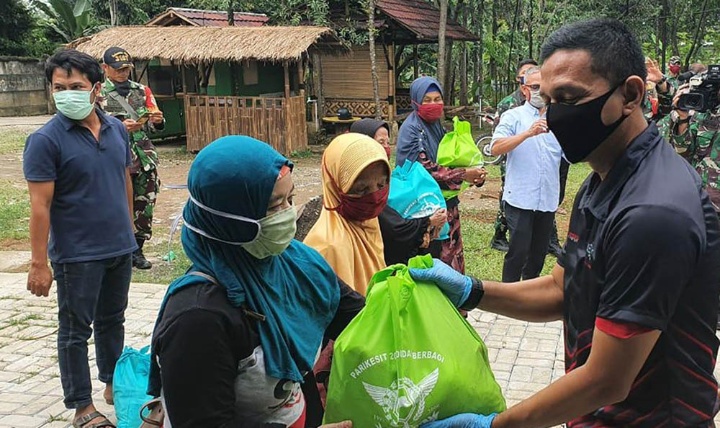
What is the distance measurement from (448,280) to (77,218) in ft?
7.67

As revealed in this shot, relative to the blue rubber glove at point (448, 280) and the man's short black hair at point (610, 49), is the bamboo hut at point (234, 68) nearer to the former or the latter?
the blue rubber glove at point (448, 280)

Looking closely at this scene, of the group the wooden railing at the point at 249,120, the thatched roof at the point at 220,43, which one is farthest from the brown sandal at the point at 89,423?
the wooden railing at the point at 249,120

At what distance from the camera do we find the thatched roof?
49.2ft

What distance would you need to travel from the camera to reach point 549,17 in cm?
2027

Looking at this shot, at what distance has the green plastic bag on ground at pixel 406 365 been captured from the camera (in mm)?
2045

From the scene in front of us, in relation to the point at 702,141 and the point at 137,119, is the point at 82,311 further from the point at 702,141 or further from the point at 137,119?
the point at 702,141

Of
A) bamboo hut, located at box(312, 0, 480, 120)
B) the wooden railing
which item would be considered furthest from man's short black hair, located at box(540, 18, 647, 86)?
bamboo hut, located at box(312, 0, 480, 120)

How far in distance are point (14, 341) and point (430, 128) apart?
3.63 m

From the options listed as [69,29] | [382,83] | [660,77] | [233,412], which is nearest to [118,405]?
[233,412]

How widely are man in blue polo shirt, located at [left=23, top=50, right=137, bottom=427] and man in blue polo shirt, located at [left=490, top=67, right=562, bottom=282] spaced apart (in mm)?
3030

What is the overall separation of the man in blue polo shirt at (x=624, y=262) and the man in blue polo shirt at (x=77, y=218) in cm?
250

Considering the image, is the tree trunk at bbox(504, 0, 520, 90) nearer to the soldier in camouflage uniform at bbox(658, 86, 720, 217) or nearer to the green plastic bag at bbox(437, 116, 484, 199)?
the soldier in camouflage uniform at bbox(658, 86, 720, 217)

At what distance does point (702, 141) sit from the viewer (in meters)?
5.38

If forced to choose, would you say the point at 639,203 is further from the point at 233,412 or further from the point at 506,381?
the point at 506,381
